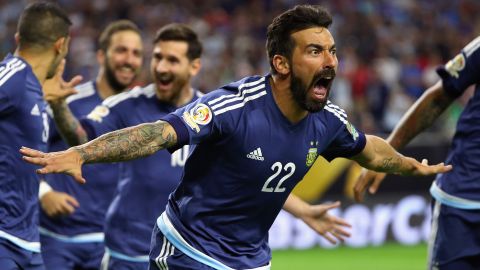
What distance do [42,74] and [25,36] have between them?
28 centimetres

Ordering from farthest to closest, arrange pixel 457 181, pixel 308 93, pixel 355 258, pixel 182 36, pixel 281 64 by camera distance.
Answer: pixel 355 258, pixel 182 36, pixel 457 181, pixel 281 64, pixel 308 93

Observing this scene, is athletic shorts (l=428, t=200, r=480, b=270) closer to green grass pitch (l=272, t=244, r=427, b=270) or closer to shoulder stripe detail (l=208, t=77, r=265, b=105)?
shoulder stripe detail (l=208, t=77, r=265, b=105)

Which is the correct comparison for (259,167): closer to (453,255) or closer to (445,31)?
(453,255)

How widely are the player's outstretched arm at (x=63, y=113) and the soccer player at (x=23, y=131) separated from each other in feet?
1.26

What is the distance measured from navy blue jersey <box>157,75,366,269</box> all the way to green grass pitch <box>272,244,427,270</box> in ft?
20.9

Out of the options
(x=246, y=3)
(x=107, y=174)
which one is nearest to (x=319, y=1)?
(x=246, y=3)

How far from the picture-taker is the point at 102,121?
22.8 ft

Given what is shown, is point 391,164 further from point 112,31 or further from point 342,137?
point 112,31

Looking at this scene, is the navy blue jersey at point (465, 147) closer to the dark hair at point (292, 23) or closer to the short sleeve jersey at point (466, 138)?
the short sleeve jersey at point (466, 138)

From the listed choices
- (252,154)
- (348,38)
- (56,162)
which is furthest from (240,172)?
(348,38)

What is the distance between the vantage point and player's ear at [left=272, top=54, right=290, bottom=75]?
5.25 metres

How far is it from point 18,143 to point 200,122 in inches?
60.7

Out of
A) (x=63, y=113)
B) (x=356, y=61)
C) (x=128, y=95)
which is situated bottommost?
(x=63, y=113)

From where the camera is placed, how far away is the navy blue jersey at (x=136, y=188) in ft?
22.5
